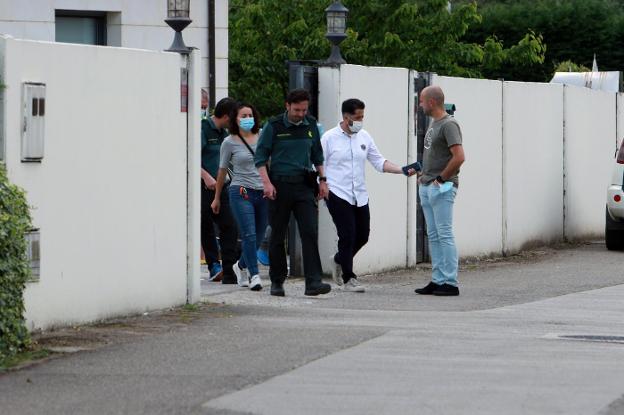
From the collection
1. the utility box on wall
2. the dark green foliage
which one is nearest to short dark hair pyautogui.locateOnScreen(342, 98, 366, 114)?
the utility box on wall

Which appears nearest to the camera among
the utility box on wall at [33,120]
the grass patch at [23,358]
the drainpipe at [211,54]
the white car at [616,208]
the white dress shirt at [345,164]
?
the grass patch at [23,358]

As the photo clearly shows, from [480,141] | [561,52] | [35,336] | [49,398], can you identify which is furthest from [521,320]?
[561,52]

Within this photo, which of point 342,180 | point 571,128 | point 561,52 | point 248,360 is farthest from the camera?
point 561,52

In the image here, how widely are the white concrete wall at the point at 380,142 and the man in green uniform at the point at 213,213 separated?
1028mm

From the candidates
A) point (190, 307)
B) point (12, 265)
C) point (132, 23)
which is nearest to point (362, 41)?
point (132, 23)

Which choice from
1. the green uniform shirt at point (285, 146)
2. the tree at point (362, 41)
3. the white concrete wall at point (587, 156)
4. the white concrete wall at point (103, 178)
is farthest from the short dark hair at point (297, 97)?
the tree at point (362, 41)

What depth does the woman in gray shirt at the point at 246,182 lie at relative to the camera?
45.8 feet

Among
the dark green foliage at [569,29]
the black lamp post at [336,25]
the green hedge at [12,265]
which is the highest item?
the dark green foliage at [569,29]

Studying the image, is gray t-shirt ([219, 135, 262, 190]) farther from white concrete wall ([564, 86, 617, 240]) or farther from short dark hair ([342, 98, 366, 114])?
white concrete wall ([564, 86, 617, 240])

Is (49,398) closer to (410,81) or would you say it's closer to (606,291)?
(606,291)

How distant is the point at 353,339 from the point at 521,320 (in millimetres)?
1927

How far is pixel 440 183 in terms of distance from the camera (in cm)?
1369

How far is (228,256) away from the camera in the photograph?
579 inches

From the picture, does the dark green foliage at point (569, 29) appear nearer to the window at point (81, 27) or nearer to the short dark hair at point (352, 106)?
the window at point (81, 27)
